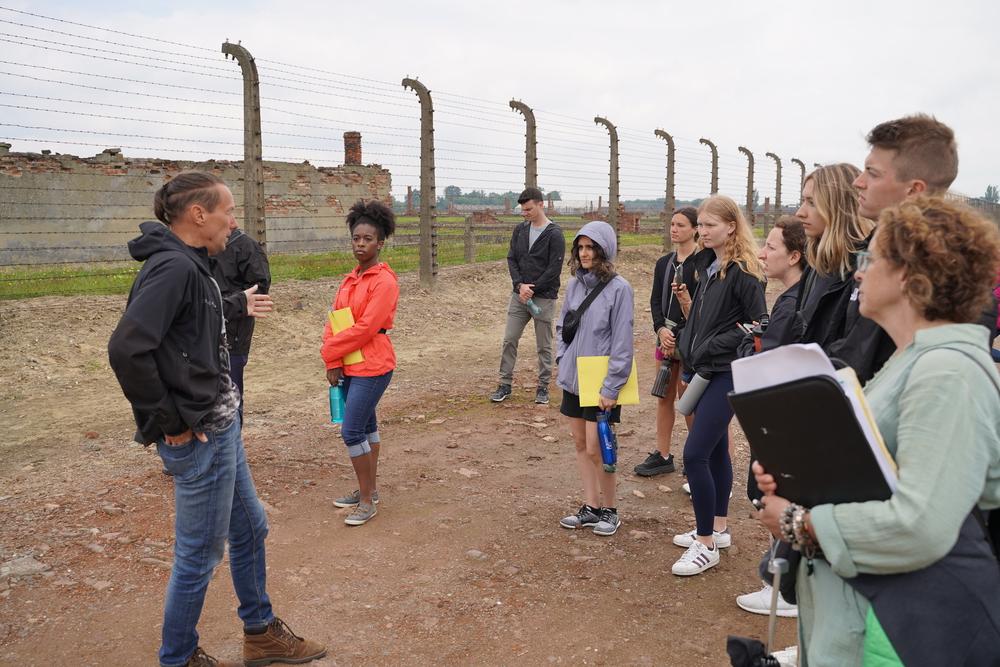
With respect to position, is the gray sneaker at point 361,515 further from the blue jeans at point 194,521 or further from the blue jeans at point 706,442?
the blue jeans at point 706,442

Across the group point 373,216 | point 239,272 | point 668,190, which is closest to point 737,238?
point 373,216

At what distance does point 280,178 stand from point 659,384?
1701 cm

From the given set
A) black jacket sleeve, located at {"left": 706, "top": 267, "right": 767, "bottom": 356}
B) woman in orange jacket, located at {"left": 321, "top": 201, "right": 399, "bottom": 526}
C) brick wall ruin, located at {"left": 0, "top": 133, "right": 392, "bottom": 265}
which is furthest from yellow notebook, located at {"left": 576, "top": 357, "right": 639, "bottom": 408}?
brick wall ruin, located at {"left": 0, "top": 133, "right": 392, "bottom": 265}

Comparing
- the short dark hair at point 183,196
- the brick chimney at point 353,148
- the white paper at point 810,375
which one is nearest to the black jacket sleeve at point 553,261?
the short dark hair at point 183,196

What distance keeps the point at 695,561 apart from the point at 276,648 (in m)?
2.26

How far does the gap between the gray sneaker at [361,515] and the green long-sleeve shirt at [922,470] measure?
3.55 meters

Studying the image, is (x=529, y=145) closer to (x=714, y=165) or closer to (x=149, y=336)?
(x=714, y=165)

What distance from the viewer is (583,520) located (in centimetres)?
503

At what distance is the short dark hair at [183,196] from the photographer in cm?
312

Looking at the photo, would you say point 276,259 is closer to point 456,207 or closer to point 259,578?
point 259,578

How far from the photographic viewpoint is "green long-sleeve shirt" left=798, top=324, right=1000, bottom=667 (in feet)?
5.80

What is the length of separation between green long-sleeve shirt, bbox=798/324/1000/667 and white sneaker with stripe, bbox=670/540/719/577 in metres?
2.51

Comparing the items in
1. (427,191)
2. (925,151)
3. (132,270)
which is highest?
(427,191)

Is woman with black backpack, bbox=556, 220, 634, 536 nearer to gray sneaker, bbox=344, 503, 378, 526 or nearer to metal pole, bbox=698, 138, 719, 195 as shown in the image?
gray sneaker, bbox=344, 503, 378, 526
